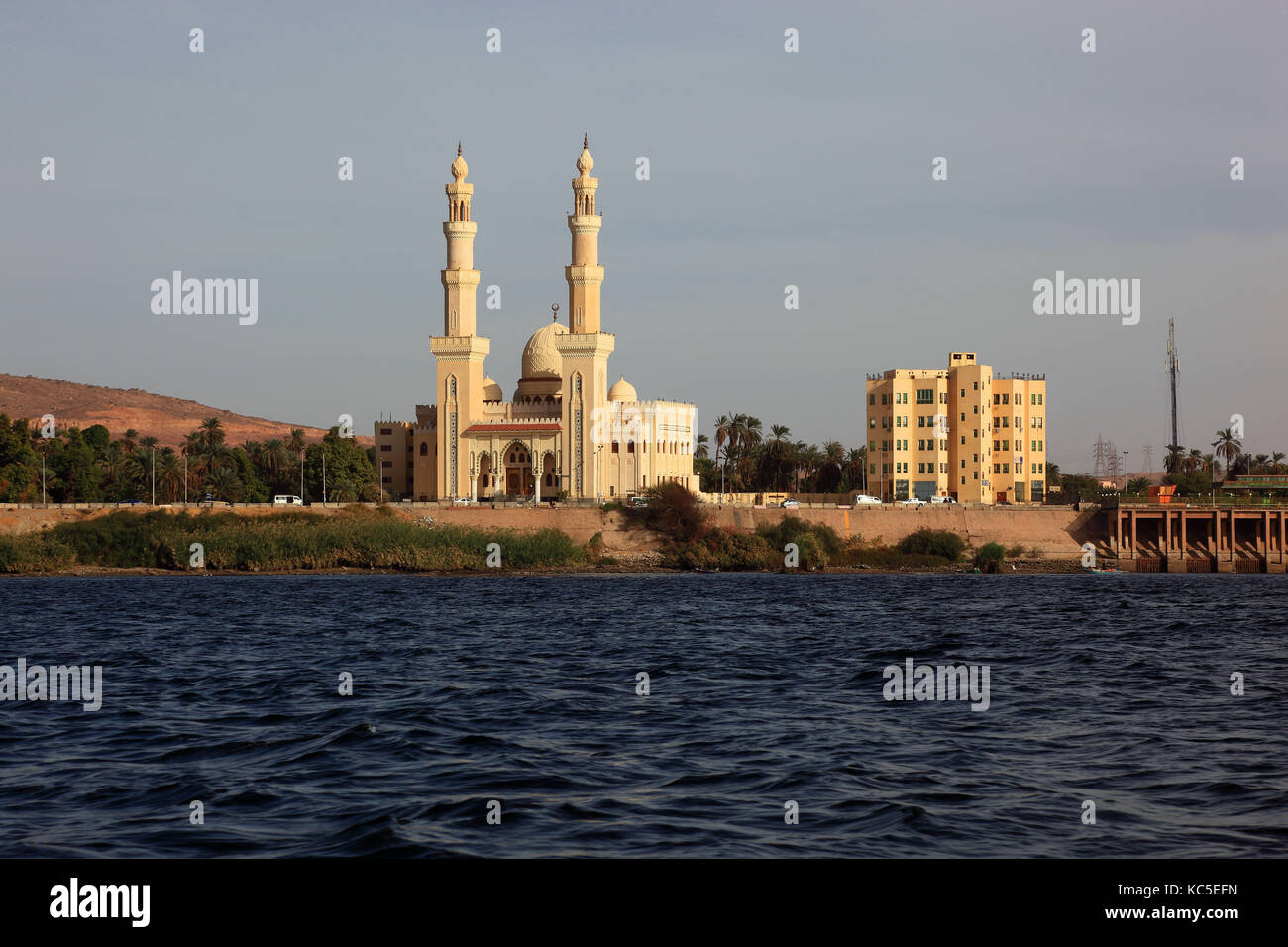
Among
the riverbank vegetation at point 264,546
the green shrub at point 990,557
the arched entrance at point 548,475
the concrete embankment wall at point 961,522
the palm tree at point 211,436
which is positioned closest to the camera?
the riverbank vegetation at point 264,546

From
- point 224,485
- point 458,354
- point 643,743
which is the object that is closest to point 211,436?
point 224,485

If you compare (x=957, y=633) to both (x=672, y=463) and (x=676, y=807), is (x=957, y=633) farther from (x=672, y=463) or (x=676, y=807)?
(x=672, y=463)

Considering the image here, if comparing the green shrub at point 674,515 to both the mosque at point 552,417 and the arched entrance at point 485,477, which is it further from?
the arched entrance at point 485,477

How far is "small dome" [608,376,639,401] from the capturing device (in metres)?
131

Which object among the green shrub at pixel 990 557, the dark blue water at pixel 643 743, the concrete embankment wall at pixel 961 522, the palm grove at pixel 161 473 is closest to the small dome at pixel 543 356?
the palm grove at pixel 161 473

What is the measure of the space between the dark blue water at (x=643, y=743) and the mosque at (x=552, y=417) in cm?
7540

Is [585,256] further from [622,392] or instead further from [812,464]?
[812,464]

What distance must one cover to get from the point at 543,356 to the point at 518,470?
1365 centimetres

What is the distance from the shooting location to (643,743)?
2217cm

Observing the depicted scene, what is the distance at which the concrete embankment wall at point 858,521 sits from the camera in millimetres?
105000

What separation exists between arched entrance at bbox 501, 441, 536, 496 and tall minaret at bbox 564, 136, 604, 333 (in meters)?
12.3
